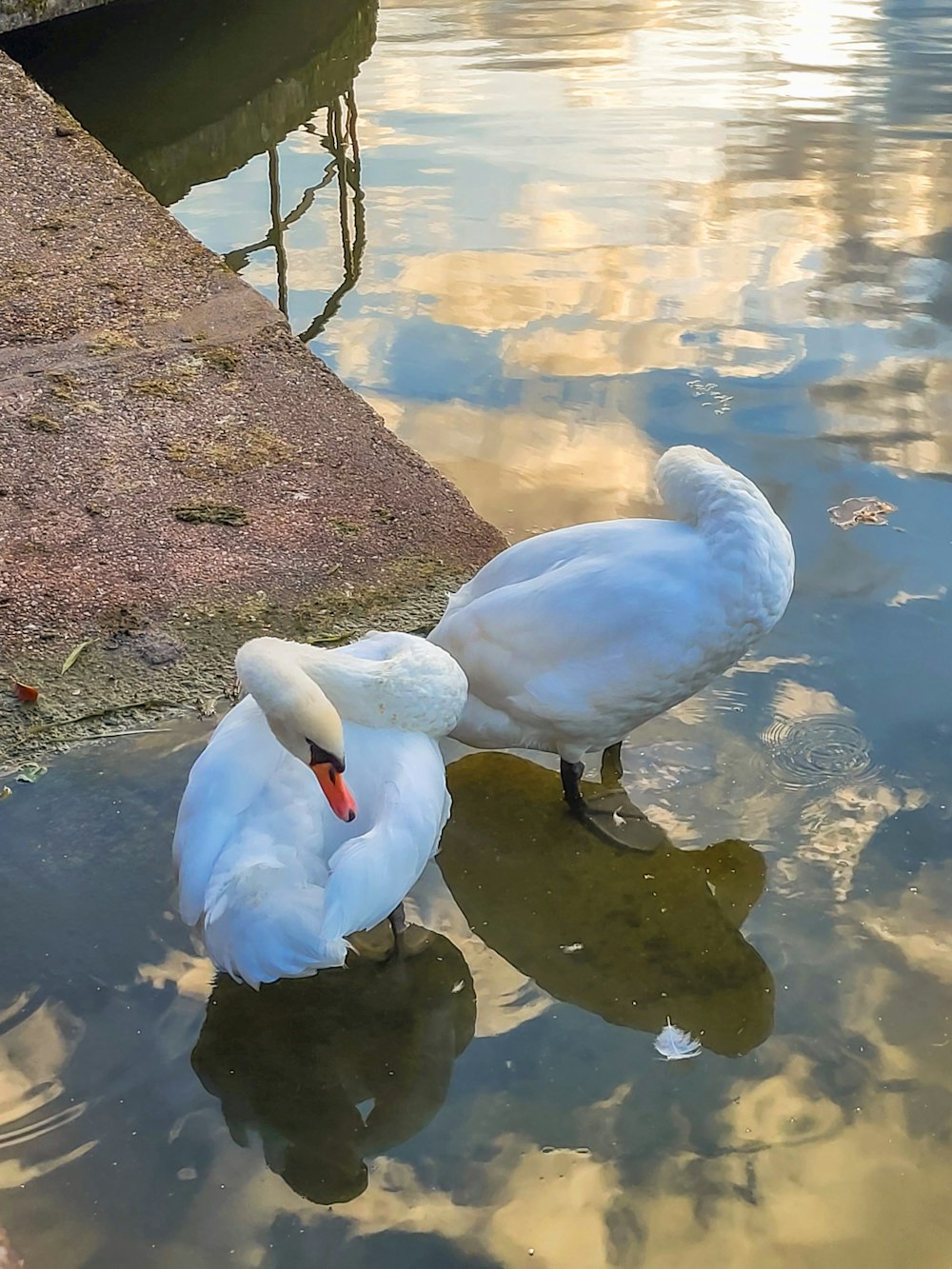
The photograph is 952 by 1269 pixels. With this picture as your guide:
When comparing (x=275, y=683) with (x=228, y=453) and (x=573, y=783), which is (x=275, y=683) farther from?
(x=228, y=453)

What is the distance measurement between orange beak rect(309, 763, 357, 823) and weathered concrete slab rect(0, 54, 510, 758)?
114 centimetres

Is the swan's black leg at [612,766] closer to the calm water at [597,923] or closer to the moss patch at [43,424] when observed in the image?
the calm water at [597,923]

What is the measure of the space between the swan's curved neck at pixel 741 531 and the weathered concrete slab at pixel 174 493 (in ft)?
3.27

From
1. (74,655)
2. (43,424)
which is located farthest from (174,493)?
(74,655)

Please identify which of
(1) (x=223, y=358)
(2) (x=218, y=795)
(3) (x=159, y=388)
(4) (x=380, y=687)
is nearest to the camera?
(2) (x=218, y=795)

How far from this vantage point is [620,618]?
3166 millimetres

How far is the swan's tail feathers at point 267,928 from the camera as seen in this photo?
2463mm

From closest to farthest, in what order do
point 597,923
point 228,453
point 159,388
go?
point 597,923
point 228,453
point 159,388

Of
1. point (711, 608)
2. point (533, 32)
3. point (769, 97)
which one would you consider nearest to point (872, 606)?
point (711, 608)

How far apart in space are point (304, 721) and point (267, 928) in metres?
0.40

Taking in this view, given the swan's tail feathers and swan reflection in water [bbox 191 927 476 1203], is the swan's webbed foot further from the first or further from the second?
the swan's tail feathers

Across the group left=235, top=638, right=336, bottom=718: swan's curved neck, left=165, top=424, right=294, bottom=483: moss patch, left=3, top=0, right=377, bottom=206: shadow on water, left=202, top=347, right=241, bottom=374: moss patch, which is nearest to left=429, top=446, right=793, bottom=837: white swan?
left=235, top=638, right=336, bottom=718: swan's curved neck

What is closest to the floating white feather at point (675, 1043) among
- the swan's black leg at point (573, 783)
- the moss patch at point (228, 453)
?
the swan's black leg at point (573, 783)

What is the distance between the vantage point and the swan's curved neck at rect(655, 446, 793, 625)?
10.5 feet
